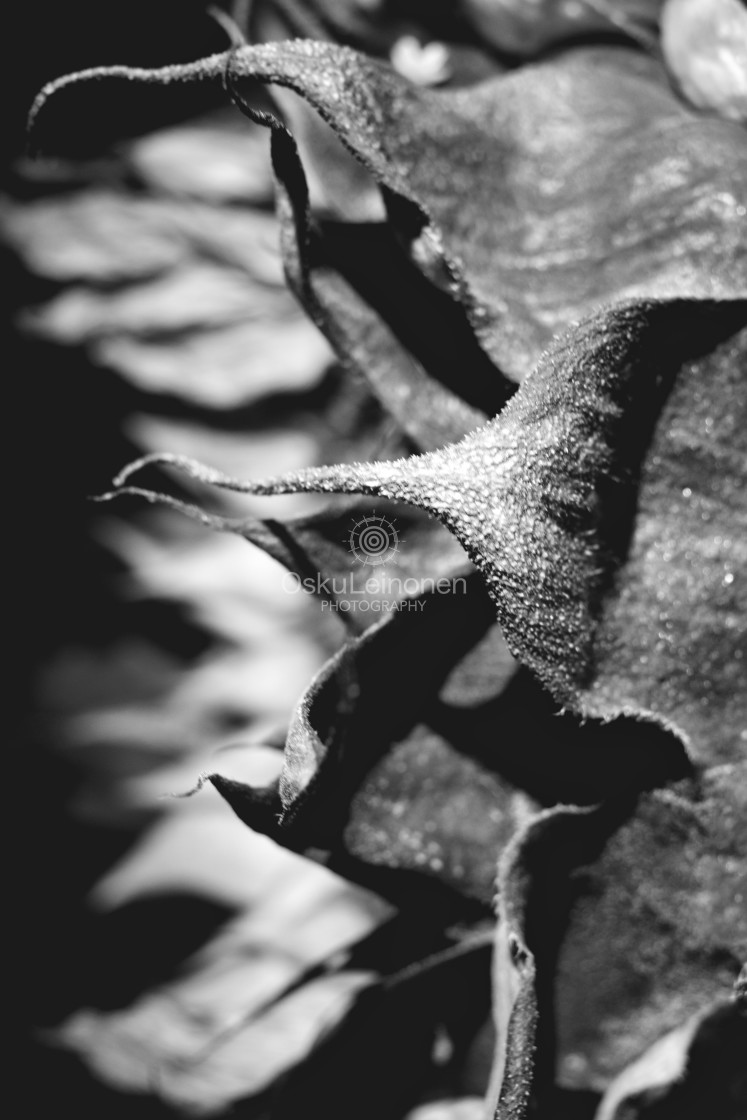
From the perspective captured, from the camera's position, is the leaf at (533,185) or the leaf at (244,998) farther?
the leaf at (244,998)

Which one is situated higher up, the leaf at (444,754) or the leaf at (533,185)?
the leaf at (533,185)

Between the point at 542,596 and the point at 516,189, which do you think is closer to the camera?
the point at 542,596

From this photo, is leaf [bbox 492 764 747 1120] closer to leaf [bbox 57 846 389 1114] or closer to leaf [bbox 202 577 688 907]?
leaf [bbox 202 577 688 907]

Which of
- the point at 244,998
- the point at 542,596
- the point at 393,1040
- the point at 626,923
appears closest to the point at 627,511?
the point at 542,596

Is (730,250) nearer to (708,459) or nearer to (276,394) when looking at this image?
(708,459)

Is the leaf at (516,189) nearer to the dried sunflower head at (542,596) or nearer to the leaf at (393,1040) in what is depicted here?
the dried sunflower head at (542,596)

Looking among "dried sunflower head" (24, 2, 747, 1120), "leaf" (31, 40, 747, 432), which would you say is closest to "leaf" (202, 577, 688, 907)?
"dried sunflower head" (24, 2, 747, 1120)

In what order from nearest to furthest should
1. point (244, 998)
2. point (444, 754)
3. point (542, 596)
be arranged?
point (542, 596) → point (444, 754) → point (244, 998)

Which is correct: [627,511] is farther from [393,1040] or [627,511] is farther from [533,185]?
[393,1040]

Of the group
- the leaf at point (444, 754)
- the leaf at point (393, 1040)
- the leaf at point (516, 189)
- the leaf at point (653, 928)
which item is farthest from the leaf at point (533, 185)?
the leaf at point (393, 1040)
